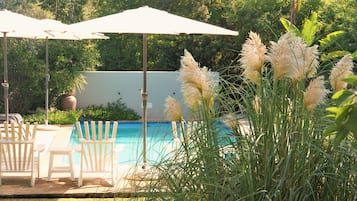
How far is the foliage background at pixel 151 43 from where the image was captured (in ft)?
53.9

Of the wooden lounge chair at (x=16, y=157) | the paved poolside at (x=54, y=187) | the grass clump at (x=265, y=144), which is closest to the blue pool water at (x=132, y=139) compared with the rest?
the grass clump at (x=265, y=144)

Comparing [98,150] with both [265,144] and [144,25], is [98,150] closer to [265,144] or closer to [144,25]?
[144,25]

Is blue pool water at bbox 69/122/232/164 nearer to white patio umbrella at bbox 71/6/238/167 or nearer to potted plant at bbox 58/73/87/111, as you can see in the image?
white patio umbrella at bbox 71/6/238/167

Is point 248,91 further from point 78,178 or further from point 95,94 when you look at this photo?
point 95,94

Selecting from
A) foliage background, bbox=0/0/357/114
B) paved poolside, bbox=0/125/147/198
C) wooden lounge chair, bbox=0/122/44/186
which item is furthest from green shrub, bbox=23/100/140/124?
wooden lounge chair, bbox=0/122/44/186

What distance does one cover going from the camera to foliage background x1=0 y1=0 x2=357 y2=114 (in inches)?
647

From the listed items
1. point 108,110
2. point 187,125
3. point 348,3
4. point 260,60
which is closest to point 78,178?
point 187,125

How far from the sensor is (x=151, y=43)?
19609 mm

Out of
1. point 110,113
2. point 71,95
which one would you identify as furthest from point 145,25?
point 71,95

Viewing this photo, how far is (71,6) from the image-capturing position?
2116cm

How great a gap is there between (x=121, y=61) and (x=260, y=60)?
1745cm

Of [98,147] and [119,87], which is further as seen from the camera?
[119,87]

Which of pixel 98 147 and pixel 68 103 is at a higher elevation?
pixel 98 147

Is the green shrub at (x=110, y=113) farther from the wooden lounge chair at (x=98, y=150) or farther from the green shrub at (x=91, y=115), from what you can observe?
the wooden lounge chair at (x=98, y=150)
